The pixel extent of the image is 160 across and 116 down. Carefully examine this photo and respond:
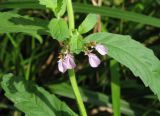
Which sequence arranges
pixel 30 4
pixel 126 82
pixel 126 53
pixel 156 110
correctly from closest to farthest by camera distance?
pixel 126 53, pixel 30 4, pixel 156 110, pixel 126 82

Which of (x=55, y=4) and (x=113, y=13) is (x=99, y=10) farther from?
(x=55, y=4)

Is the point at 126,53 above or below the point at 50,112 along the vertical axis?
above

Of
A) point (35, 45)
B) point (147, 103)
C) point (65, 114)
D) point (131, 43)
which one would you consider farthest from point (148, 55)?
point (35, 45)

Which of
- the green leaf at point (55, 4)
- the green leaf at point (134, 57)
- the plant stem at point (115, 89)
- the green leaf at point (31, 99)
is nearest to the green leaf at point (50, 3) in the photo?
the green leaf at point (55, 4)

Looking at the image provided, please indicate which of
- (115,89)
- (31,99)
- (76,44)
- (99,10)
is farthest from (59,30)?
(115,89)

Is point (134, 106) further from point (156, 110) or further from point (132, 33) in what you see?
point (132, 33)
